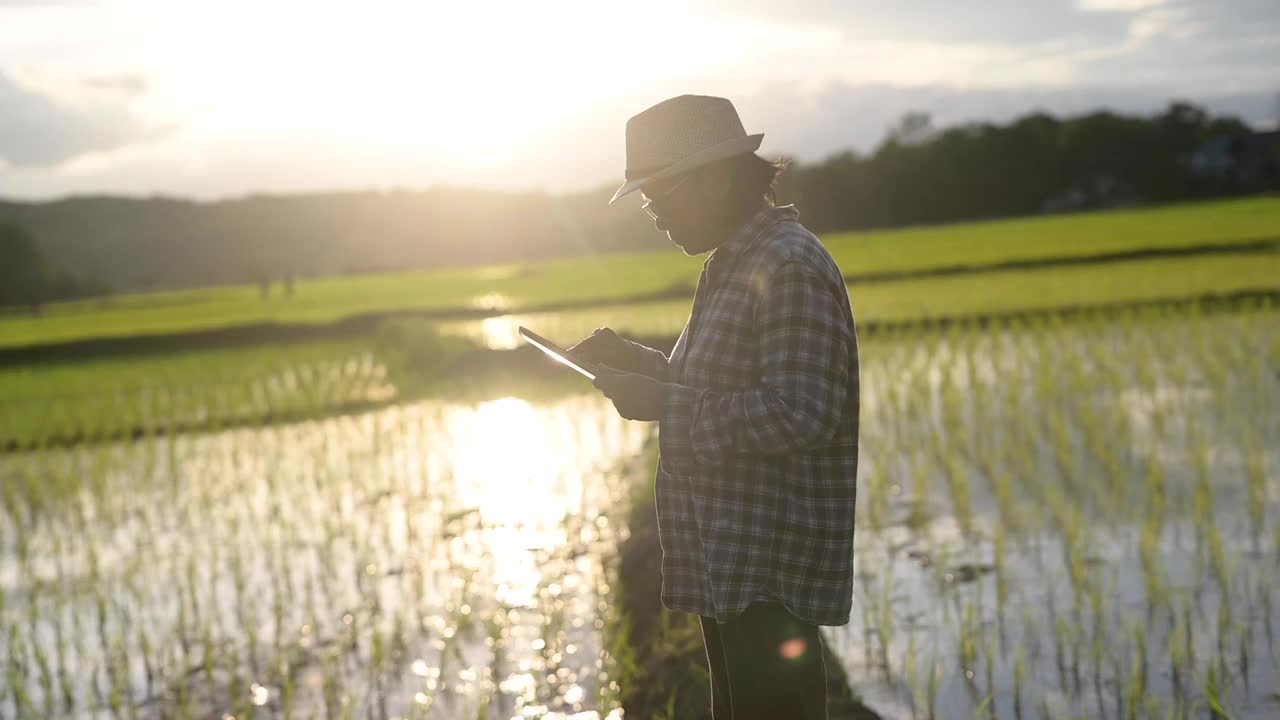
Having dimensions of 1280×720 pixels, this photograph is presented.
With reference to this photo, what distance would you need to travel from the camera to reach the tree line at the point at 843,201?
41469 millimetres

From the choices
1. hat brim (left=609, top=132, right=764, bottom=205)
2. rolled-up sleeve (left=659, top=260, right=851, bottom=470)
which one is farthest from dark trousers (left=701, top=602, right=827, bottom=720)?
hat brim (left=609, top=132, right=764, bottom=205)

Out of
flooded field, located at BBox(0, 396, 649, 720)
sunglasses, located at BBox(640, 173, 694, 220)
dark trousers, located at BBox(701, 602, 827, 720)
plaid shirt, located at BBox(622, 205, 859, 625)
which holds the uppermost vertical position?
sunglasses, located at BBox(640, 173, 694, 220)

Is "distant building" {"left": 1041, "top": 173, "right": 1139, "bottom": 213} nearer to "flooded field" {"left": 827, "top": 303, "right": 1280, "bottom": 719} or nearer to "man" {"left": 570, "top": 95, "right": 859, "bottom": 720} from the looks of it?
"flooded field" {"left": 827, "top": 303, "right": 1280, "bottom": 719}

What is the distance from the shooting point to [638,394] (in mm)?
1969

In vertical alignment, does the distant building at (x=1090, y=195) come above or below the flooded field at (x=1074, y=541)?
above

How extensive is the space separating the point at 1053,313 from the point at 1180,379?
4.37 meters

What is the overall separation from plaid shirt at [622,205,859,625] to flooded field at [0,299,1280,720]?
4.92 ft

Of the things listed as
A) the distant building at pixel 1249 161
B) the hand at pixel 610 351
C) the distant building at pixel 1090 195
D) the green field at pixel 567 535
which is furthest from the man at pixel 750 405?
the distant building at pixel 1090 195

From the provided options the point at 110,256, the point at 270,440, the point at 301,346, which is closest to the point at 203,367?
the point at 301,346

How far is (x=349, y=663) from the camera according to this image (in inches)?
162

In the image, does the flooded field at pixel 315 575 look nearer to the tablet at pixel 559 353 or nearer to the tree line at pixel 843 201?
the tablet at pixel 559 353

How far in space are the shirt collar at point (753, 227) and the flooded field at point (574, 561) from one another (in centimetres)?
179

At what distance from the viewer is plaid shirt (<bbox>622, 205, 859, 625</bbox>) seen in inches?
75.1

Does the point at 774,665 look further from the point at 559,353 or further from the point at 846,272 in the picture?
the point at 846,272
